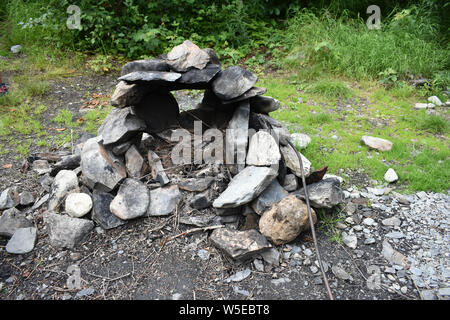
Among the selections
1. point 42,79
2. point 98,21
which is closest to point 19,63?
point 42,79

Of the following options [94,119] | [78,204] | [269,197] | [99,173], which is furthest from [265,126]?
[94,119]

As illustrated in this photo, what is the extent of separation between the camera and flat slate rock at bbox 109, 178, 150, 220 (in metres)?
2.85

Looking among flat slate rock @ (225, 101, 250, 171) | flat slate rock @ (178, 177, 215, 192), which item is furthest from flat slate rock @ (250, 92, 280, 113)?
flat slate rock @ (178, 177, 215, 192)

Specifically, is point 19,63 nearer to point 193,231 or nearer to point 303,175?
point 193,231

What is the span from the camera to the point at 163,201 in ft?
9.66

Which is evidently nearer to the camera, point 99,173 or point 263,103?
point 99,173

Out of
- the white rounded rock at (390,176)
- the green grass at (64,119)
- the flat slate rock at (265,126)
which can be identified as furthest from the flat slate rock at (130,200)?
the white rounded rock at (390,176)

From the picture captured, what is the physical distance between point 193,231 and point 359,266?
1310mm

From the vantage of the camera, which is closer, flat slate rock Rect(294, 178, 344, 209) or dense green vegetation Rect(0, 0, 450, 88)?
flat slate rock Rect(294, 178, 344, 209)

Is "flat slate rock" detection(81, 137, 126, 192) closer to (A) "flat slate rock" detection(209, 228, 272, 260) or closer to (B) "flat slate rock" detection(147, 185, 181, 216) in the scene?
(B) "flat slate rock" detection(147, 185, 181, 216)

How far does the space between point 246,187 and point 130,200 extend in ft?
3.31

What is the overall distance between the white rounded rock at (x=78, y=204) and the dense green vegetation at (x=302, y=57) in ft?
5.51

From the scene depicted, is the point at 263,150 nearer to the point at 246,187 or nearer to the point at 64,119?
the point at 246,187

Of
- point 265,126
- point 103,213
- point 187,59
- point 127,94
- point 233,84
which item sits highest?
point 187,59
